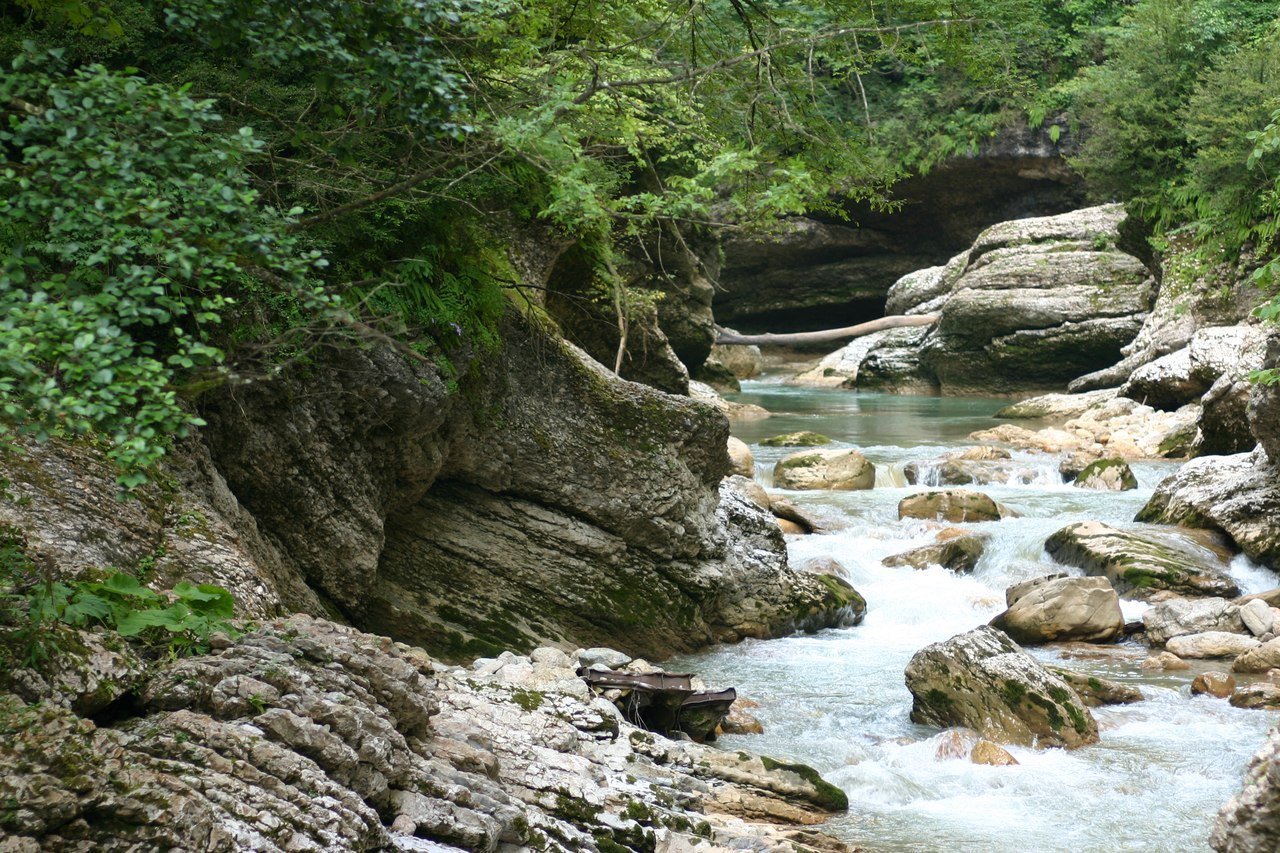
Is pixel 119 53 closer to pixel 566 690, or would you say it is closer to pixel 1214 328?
pixel 566 690

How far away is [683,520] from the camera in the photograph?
10273mm

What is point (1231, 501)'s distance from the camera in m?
13.1

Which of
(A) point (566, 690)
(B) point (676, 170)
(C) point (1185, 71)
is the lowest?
(A) point (566, 690)

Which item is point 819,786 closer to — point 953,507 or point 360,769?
point 360,769

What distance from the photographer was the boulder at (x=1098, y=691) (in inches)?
346

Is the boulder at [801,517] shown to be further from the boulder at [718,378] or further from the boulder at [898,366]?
the boulder at [898,366]

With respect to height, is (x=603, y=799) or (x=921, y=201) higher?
(x=921, y=201)

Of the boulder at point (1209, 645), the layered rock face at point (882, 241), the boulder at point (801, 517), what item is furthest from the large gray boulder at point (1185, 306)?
the boulder at point (1209, 645)

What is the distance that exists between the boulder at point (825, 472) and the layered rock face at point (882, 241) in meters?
19.9

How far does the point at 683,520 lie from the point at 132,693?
693 centimetres

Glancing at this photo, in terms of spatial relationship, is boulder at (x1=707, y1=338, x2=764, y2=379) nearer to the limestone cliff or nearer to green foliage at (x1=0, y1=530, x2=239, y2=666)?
the limestone cliff

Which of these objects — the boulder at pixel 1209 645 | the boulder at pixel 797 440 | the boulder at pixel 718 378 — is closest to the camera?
the boulder at pixel 1209 645

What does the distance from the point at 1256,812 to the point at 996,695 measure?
4057 millimetres

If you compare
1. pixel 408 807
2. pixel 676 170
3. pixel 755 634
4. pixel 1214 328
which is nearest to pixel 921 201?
pixel 1214 328
